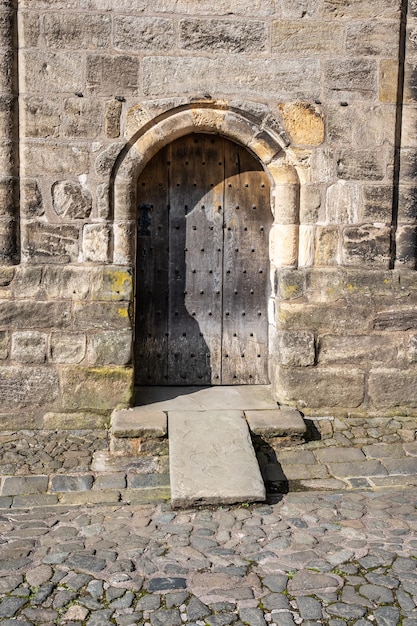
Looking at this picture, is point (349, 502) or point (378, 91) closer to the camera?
point (349, 502)

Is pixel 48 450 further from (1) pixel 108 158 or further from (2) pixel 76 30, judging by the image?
(2) pixel 76 30

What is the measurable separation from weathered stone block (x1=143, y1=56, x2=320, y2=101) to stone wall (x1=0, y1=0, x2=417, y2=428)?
1cm

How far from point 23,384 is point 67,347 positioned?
417mm

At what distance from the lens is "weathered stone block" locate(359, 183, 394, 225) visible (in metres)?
5.45

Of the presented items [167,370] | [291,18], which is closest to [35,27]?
[291,18]

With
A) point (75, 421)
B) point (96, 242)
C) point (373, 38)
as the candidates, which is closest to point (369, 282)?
point (373, 38)

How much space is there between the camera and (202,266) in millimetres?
5742

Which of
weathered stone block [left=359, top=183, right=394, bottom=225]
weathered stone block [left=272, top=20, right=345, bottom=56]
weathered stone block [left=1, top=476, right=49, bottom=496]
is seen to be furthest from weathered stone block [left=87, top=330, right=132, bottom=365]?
weathered stone block [left=272, top=20, right=345, bottom=56]

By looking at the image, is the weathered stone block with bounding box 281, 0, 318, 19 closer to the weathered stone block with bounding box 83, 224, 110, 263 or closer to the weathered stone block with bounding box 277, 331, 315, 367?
the weathered stone block with bounding box 83, 224, 110, 263

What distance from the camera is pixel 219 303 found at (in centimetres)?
577

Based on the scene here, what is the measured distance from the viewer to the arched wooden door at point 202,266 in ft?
18.6

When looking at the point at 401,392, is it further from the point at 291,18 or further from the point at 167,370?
the point at 291,18

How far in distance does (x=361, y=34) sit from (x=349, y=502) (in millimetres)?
3331

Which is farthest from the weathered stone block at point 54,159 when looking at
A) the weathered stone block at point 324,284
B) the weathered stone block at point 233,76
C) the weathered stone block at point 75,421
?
the weathered stone block at point 324,284
